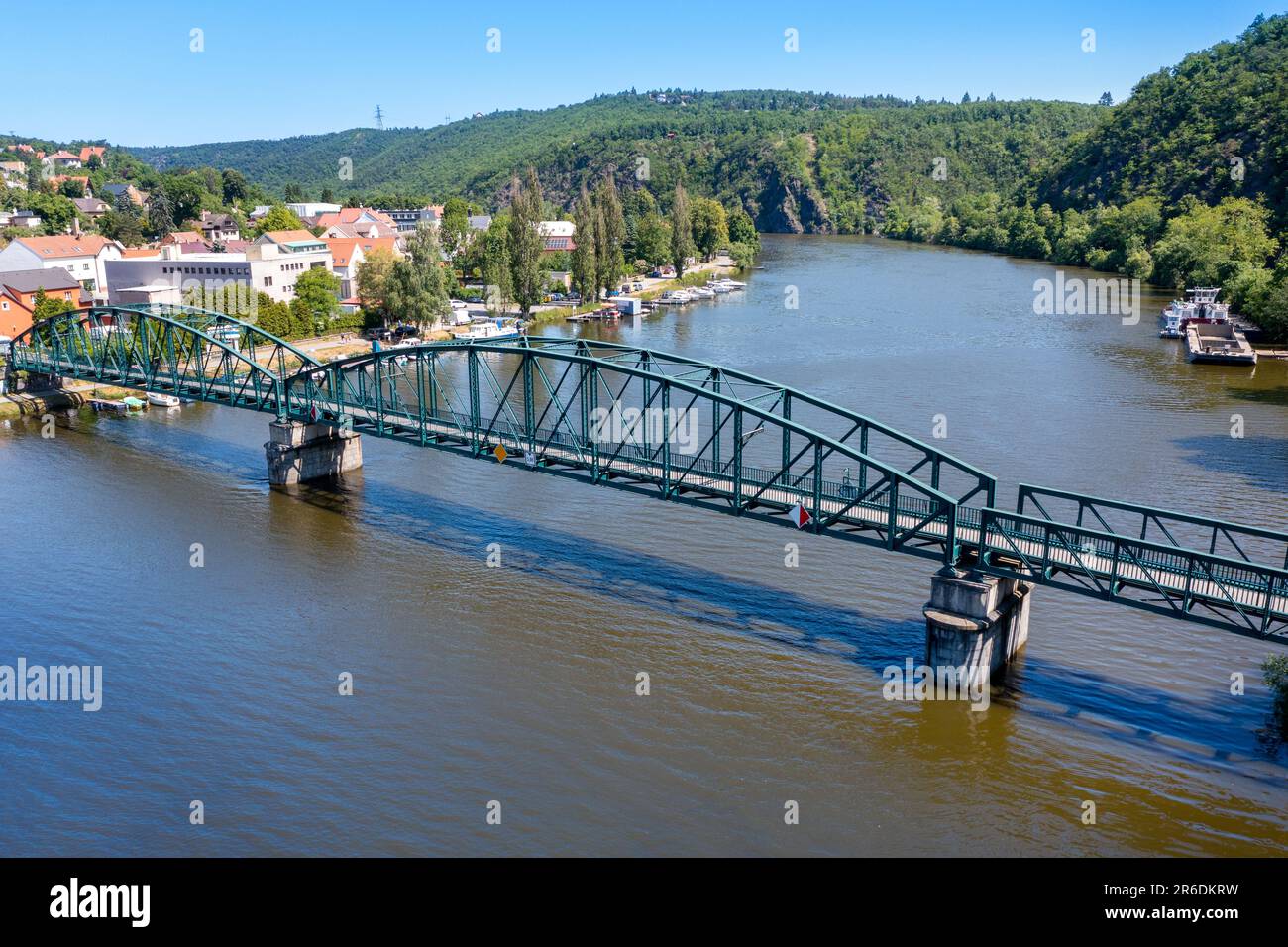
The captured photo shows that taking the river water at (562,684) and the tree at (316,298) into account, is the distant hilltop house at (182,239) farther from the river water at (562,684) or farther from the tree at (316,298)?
the river water at (562,684)

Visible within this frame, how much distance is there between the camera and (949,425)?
51.1 meters

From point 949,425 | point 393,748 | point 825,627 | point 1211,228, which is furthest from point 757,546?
point 1211,228

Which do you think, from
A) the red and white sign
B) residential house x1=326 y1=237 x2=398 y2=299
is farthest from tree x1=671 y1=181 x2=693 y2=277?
the red and white sign

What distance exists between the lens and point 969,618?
82.8ft

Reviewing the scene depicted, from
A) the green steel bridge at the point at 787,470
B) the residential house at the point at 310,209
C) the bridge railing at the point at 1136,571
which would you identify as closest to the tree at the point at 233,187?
the residential house at the point at 310,209

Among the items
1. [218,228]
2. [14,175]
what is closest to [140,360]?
[218,228]

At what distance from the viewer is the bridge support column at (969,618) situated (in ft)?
82.2

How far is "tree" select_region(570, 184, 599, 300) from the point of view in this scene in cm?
9581

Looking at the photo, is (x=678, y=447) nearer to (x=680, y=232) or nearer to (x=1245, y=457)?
(x=1245, y=457)

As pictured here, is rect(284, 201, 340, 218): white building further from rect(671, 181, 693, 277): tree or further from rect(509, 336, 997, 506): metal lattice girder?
rect(509, 336, 997, 506): metal lattice girder

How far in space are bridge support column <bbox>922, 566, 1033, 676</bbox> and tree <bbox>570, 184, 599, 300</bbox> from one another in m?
75.3

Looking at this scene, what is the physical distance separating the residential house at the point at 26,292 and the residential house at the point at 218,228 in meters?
56.5

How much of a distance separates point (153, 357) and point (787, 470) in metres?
48.1
